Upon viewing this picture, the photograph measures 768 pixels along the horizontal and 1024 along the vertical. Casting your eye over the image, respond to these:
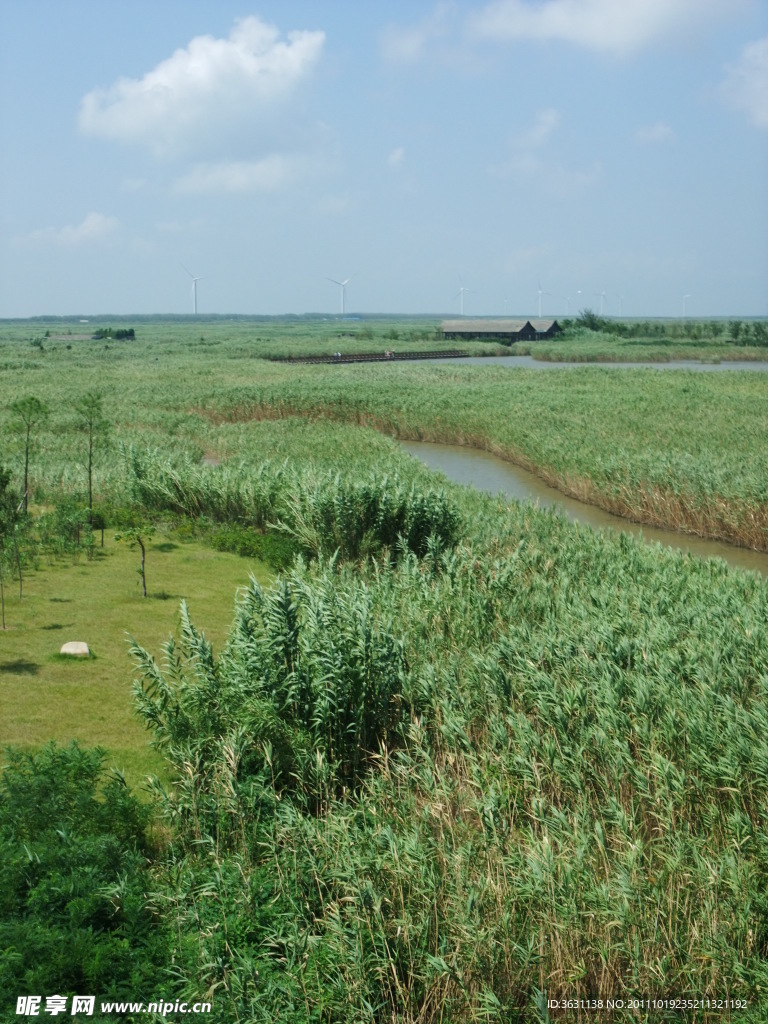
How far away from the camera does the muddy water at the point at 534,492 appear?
18.0 m

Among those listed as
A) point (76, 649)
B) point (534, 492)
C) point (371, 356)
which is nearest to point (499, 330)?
point (371, 356)

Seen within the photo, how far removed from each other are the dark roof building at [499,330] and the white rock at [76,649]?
305 ft

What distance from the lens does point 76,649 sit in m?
10.2

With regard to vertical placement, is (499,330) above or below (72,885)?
above

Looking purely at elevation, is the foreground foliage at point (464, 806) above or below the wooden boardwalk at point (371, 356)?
below

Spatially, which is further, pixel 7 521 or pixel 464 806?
pixel 7 521

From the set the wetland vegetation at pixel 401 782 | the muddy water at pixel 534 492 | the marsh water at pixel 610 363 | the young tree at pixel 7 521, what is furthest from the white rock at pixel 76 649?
the marsh water at pixel 610 363

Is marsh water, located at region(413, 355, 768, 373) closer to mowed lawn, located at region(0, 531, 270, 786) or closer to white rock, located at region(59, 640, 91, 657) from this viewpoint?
mowed lawn, located at region(0, 531, 270, 786)

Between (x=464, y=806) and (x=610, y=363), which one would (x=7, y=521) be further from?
(x=610, y=363)

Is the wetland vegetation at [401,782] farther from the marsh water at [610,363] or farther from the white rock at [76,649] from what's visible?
the marsh water at [610,363]

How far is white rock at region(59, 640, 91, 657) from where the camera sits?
33.2 ft

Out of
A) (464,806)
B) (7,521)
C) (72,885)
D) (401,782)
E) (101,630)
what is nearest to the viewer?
(72,885)

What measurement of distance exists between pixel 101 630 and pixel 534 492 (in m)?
15.4

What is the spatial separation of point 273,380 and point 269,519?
34.3 metres
